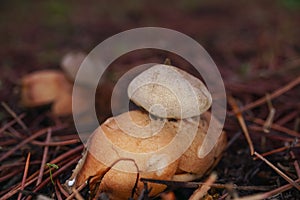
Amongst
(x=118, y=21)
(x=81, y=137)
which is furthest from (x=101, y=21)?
(x=81, y=137)

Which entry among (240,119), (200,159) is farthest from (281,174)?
(240,119)

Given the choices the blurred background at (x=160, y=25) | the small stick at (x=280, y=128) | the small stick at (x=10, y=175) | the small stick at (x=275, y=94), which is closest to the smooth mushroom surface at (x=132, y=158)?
the small stick at (x=10, y=175)

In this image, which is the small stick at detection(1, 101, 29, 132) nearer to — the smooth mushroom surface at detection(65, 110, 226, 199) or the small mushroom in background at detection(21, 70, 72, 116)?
the small mushroom in background at detection(21, 70, 72, 116)

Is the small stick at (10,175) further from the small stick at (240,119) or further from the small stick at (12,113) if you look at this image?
the small stick at (240,119)

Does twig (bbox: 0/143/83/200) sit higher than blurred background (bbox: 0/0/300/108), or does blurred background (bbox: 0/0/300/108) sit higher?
twig (bbox: 0/143/83/200)

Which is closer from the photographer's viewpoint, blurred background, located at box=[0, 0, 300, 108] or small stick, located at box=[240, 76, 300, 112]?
small stick, located at box=[240, 76, 300, 112]

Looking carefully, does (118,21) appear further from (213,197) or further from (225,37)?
(213,197)

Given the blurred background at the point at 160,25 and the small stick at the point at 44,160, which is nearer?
the small stick at the point at 44,160

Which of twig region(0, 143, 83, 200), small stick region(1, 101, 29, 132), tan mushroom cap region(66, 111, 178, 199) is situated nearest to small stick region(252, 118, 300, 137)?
tan mushroom cap region(66, 111, 178, 199)
